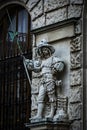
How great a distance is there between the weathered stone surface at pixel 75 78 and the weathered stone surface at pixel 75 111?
56 centimetres

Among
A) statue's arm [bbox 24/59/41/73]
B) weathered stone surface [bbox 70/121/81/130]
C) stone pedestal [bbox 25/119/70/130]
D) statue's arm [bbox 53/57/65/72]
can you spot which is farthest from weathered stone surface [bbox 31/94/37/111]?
weathered stone surface [bbox 70/121/81/130]

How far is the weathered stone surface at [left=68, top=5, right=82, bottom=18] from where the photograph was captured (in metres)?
13.7

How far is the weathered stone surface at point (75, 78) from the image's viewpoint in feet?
43.5

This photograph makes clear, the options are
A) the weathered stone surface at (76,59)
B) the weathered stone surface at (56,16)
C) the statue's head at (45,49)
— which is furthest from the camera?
the weathered stone surface at (56,16)

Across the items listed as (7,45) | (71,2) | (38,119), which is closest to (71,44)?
(71,2)

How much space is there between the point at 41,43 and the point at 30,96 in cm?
198

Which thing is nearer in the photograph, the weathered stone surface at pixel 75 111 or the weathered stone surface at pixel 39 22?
the weathered stone surface at pixel 75 111

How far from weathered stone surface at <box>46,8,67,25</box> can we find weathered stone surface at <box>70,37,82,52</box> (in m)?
0.75

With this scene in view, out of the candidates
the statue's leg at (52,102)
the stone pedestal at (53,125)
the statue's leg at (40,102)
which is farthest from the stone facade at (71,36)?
the statue's leg at (40,102)

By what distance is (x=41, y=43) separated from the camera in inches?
547

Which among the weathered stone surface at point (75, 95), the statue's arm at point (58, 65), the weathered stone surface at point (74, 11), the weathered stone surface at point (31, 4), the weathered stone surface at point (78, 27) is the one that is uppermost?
the weathered stone surface at point (31, 4)

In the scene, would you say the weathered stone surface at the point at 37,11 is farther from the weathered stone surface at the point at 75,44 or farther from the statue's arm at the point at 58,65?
the statue's arm at the point at 58,65

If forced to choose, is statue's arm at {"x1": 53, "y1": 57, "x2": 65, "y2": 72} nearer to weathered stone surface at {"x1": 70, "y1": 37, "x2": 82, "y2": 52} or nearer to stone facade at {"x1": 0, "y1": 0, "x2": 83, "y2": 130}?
stone facade at {"x1": 0, "y1": 0, "x2": 83, "y2": 130}

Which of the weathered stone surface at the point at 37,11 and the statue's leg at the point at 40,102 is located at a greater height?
the weathered stone surface at the point at 37,11
